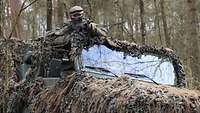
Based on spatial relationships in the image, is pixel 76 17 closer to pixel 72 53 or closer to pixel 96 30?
pixel 96 30

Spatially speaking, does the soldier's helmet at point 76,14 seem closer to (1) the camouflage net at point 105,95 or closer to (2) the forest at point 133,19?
(1) the camouflage net at point 105,95

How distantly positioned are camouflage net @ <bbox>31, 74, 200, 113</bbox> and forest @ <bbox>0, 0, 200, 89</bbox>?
2.86 metres

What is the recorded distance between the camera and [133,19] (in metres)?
31.0

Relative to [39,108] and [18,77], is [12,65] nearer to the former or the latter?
[18,77]

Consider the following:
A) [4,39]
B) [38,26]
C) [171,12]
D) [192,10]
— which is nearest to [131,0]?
[171,12]

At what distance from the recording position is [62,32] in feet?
19.6

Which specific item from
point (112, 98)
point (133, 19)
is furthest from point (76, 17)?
point (133, 19)

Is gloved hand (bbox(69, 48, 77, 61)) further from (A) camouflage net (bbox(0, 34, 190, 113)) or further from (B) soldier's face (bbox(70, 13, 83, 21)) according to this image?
(B) soldier's face (bbox(70, 13, 83, 21))

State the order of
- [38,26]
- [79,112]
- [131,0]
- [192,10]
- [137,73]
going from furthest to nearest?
1. [38,26]
2. [131,0]
3. [192,10]
4. [137,73]
5. [79,112]

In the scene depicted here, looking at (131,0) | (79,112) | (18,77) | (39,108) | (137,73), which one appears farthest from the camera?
(131,0)

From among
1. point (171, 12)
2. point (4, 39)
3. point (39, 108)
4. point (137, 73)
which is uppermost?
point (171, 12)

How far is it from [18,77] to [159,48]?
6.70 feet

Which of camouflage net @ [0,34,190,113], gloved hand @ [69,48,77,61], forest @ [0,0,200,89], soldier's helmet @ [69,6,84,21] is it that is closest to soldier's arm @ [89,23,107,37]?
camouflage net @ [0,34,190,113]

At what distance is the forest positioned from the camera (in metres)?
11.7
